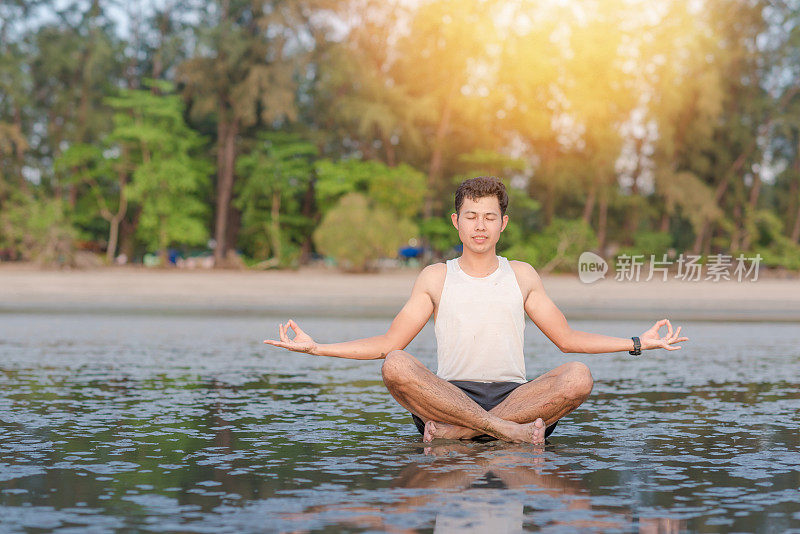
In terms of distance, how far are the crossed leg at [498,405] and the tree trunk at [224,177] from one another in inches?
1869

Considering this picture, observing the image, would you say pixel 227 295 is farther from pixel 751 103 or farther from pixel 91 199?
pixel 751 103

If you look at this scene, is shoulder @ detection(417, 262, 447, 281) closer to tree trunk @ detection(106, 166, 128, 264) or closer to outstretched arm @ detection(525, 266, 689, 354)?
outstretched arm @ detection(525, 266, 689, 354)

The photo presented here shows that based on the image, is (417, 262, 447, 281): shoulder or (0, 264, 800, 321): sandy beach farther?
(0, 264, 800, 321): sandy beach

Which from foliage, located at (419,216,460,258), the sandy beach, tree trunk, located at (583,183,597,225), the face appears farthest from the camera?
tree trunk, located at (583,183,597,225)

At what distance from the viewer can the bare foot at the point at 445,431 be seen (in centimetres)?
787

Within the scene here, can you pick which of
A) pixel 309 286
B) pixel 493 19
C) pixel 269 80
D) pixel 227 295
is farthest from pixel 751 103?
pixel 227 295

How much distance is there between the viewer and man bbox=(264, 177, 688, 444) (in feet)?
24.3

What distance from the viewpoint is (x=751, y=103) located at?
59281 mm

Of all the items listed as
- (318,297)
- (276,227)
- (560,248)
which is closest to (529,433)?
(318,297)

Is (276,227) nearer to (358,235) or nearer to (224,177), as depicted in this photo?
(224,177)

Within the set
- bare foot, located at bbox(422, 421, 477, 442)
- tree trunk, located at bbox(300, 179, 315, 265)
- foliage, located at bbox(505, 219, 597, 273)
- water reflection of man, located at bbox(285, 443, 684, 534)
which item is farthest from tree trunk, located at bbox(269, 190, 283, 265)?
water reflection of man, located at bbox(285, 443, 684, 534)

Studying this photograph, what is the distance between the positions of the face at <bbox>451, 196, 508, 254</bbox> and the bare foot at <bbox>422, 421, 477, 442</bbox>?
130 cm

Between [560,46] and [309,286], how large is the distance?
76.4ft

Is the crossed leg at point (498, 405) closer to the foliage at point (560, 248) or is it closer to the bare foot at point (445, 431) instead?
the bare foot at point (445, 431)
